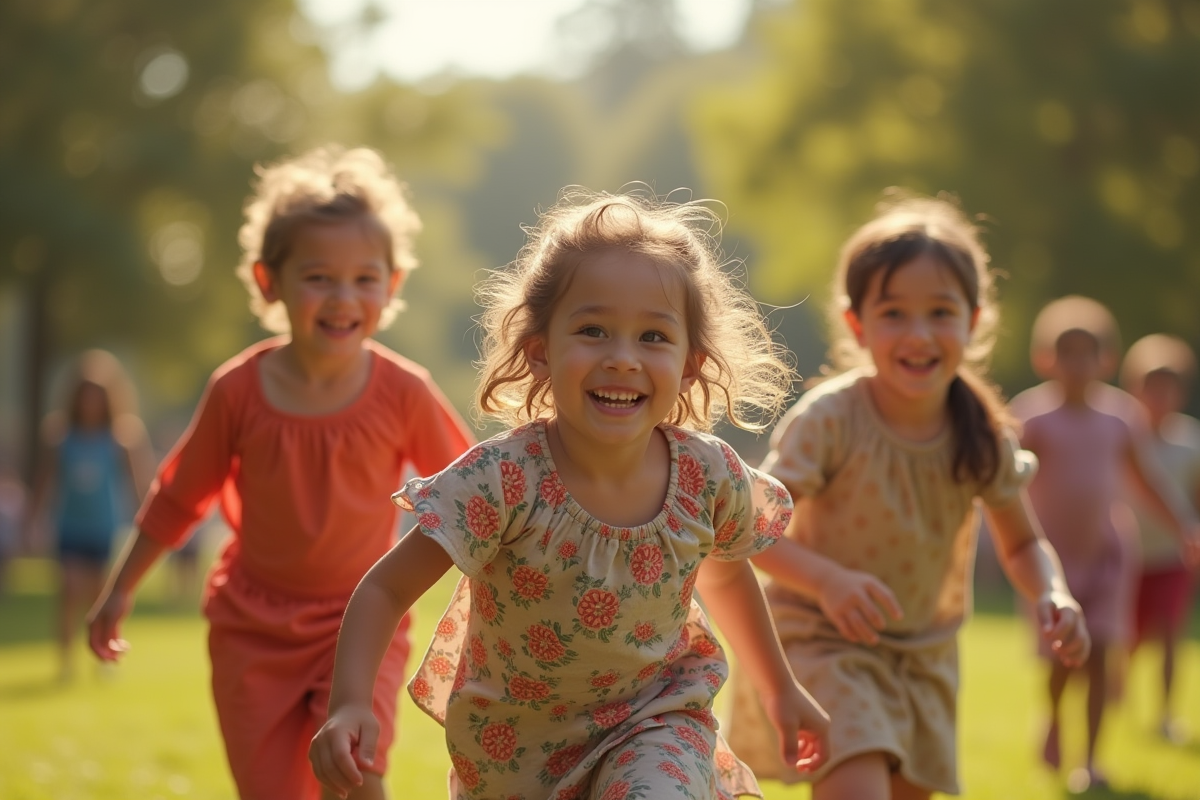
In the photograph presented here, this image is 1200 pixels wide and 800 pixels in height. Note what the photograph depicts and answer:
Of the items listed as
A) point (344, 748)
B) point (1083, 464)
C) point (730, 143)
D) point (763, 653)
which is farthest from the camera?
point (730, 143)

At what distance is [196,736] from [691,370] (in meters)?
5.53

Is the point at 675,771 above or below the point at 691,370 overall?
below

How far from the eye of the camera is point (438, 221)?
1375 inches

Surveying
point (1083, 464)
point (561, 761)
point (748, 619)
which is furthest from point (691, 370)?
point (1083, 464)

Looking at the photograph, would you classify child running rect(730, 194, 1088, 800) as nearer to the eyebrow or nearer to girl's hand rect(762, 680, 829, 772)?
girl's hand rect(762, 680, 829, 772)

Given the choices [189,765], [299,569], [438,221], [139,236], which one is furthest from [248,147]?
[299,569]

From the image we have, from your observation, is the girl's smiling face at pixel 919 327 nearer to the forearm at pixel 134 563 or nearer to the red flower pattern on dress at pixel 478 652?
the red flower pattern on dress at pixel 478 652

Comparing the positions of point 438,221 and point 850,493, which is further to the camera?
point 438,221

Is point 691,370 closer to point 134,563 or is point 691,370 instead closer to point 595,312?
point 595,312

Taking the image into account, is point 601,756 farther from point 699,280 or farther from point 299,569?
point 299,569

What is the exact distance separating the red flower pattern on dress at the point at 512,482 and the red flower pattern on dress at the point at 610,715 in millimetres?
558

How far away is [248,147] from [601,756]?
25.1m

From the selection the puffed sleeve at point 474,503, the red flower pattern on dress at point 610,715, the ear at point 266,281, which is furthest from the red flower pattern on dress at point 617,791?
the ear at point 266,281

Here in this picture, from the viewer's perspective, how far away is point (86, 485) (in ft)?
39.2
